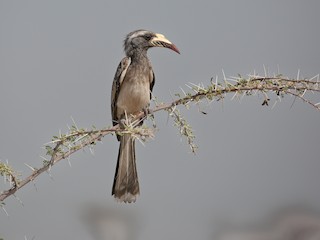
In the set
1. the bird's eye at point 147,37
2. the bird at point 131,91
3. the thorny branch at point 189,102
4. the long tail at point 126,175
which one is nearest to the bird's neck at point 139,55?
the bird at point 131,91

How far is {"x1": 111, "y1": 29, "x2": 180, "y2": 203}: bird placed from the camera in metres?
4.27

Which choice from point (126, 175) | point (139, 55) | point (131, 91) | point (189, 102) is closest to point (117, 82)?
point (131, 91)

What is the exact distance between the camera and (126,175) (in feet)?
14.2

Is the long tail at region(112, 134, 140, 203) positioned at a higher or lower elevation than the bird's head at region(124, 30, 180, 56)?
lower

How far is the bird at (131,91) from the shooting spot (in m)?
4.27

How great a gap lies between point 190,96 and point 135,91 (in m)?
2.39

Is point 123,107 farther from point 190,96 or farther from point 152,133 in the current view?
point 152,133

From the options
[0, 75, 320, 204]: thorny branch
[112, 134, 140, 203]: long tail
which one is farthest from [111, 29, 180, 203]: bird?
[0, 75, 320, 204]: thorny branch

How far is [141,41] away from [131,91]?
52cm

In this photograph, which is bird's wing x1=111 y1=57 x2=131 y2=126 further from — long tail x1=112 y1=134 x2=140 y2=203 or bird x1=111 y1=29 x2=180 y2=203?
long tail x1=112 y1=134 x2=140 y2=203

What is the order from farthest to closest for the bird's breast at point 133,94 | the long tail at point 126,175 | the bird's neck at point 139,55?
the bird's neck at point 139,55
the bird's breast at point 133,94
the long tail at point 126,175

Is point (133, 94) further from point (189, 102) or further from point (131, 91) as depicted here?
point (189, 102)

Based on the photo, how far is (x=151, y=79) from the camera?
4.94 m

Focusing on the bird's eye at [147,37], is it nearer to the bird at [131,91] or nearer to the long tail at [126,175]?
the bird at [131,91]
